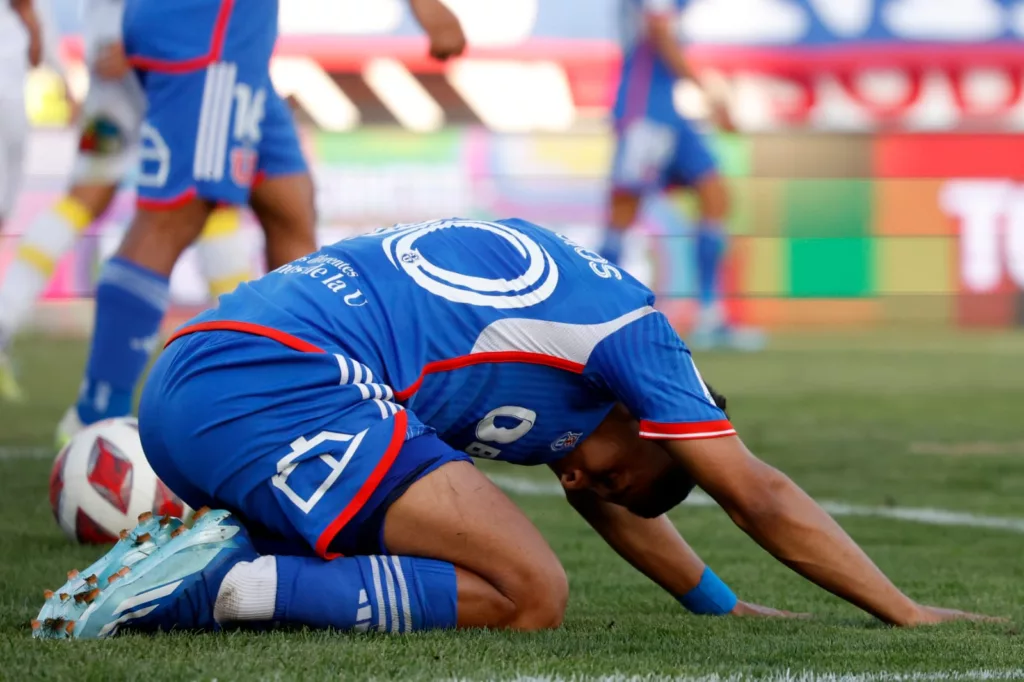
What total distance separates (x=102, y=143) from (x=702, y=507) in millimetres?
2591

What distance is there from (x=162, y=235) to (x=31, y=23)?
2.62 m

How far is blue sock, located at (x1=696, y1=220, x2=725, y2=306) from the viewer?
12.9 m

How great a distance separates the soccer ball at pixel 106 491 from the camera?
4.00 meters

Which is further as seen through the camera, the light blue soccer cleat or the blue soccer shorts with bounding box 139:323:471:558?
the blue soccer shorts with bounding box 139:323:471:558

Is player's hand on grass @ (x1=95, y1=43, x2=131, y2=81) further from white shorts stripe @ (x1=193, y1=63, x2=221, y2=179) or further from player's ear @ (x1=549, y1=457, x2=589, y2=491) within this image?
player's ear @ (x1=549, y1=457, x2=589, y2=491)

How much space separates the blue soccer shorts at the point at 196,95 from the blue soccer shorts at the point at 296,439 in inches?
80.2

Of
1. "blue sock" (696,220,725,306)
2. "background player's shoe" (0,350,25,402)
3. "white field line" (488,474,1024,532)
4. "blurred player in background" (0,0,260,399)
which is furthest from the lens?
"blue sock" (696,220,725,306)

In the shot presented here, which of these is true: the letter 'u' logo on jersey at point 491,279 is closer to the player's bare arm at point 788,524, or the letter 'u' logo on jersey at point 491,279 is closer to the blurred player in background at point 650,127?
the player's bare arm at point 788,524

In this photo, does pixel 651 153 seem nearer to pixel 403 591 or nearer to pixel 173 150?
pixel 173 150

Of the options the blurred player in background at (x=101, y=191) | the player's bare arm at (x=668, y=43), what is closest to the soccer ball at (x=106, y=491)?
the blurred player in background at (x=101, y=191)

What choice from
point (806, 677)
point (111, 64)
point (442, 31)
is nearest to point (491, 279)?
point (806, 677)

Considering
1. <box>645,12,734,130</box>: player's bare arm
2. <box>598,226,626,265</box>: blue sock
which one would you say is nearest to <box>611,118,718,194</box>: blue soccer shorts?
<box>598,226,626,265</box>: blue sock

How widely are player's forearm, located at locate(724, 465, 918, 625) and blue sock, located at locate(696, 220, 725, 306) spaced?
987 centimetres

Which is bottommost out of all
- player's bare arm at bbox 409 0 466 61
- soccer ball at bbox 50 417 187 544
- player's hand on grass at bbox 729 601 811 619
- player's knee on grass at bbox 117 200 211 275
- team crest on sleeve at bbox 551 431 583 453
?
player's hand on grass at bbox 729 601 811 619
